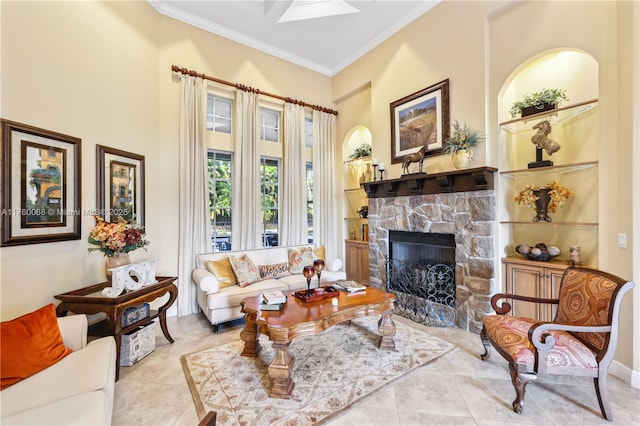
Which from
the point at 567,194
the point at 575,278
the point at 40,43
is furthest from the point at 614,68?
the point at 40,43

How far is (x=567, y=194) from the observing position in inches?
109

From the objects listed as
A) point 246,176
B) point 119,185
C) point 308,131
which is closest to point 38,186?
point 119,185

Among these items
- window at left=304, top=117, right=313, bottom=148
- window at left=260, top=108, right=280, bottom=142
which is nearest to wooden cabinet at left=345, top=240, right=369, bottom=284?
window at left=304, top=117, right=313, bottom=148

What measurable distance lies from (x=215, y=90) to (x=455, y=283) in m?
4.59

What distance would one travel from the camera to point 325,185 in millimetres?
5355

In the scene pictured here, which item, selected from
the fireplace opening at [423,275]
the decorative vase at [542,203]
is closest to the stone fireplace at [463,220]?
the fireplace opening at [423,275]

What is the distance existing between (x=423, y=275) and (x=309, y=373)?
2.21m

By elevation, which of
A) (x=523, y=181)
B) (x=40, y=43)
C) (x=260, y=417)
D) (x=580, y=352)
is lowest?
(x=260, y=417)

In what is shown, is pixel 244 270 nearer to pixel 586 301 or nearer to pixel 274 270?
pixel 274 270

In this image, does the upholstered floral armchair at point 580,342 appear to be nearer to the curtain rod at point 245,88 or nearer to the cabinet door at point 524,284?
the cabinet door at point 524,284

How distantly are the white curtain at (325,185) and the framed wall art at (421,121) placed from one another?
1.45 m

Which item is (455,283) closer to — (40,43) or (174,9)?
(40,43)

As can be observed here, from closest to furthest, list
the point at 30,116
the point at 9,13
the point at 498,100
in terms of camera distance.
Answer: the point at 9,13 < the point at 30,116 < the point at 498,100

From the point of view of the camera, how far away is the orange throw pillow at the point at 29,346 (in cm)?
156
